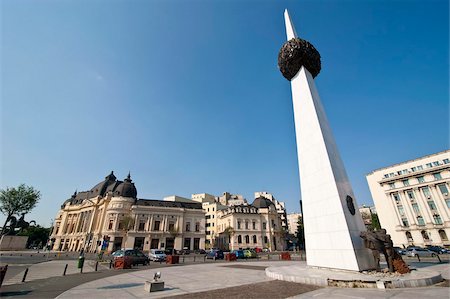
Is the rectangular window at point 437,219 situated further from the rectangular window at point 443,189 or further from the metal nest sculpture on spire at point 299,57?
the metal nest sculpture on spire at point 299,57

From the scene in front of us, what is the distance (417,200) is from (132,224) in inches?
2916

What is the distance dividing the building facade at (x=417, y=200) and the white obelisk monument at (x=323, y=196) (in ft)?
172

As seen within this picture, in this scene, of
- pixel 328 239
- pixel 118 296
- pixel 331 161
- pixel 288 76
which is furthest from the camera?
pixel 288 76

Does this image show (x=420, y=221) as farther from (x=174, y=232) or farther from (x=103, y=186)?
(x=103, y=186)

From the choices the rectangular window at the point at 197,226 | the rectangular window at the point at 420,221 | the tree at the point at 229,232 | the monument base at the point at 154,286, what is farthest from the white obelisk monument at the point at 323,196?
the rectangular window at the point at 197,226

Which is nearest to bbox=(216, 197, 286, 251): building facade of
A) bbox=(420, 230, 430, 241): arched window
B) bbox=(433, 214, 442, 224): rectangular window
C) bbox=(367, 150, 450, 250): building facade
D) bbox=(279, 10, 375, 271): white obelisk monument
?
bbox=(367, 150, 450, 250): building facade

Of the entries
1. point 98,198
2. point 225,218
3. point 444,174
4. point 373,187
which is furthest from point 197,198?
point 444,174

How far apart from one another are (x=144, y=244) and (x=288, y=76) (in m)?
59.2

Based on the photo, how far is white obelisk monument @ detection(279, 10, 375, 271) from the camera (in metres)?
11.8

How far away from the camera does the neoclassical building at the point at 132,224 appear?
5809 centimetres

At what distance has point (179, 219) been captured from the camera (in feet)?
211

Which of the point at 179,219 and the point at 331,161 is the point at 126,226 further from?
the point at 331,161

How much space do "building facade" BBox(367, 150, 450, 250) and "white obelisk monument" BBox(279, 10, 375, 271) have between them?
52575 mm

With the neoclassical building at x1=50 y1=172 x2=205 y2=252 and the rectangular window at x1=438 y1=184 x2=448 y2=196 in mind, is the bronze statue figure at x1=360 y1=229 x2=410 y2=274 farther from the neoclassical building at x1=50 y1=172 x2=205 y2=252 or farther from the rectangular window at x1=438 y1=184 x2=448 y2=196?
the neoclassical building at x1=50 y1=172 x2=205 y2=252
